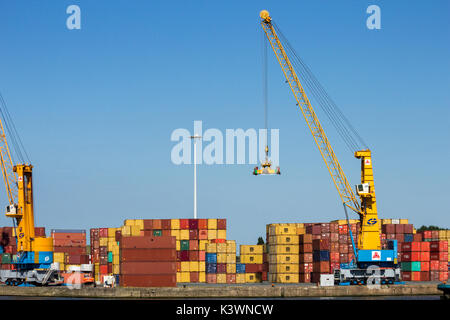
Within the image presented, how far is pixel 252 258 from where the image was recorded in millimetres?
118312

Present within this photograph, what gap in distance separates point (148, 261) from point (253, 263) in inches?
951

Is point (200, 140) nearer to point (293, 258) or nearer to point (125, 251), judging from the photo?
point (293, 258)

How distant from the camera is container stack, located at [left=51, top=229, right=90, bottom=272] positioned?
4852 inches

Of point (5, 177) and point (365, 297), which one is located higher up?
point (5, 177)

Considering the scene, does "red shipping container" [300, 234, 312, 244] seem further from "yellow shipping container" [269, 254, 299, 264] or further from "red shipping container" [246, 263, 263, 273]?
"red shipping container" [246, 263, 263, 273]

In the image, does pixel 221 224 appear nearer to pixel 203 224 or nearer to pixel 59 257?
pixel 203 224

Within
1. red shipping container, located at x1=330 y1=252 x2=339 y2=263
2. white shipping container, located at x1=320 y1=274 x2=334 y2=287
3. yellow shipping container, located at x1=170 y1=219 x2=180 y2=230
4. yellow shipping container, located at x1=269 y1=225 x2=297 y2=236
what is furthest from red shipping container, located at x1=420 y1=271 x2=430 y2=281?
yellow shipping container, located at x1=170 y1=219 x2=180 y2=230

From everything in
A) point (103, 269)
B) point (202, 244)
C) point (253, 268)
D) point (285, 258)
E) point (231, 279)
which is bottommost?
point (231, 279)

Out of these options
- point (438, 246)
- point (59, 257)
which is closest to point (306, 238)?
point (438, 246)

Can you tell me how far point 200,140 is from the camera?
133 m

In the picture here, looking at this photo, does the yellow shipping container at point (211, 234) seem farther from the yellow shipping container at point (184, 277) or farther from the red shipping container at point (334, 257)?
the red shipping container at point (334, 257)
